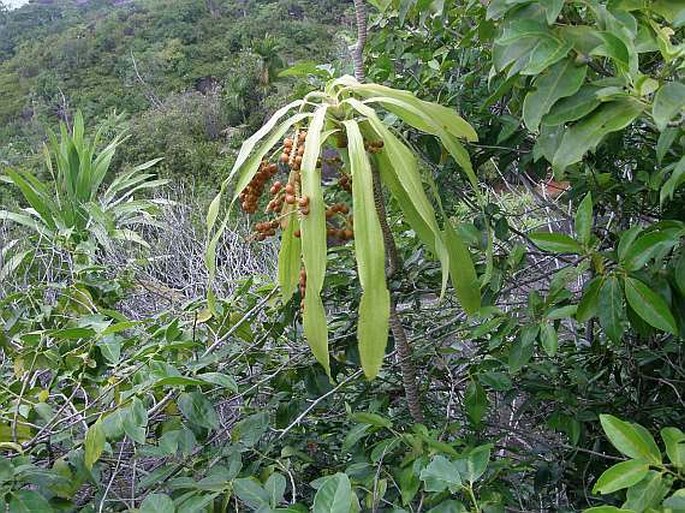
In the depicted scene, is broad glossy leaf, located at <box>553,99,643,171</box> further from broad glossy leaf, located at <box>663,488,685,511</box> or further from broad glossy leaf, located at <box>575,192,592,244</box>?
broad glossy leaf, located at <box>663,488,685,511</box>

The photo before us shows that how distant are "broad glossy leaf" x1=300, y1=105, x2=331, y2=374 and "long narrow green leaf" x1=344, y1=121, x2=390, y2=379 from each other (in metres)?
0.04

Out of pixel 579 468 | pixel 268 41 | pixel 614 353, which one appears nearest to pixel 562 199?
pixel 614 353

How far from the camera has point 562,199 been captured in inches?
52.8

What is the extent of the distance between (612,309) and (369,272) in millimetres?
302

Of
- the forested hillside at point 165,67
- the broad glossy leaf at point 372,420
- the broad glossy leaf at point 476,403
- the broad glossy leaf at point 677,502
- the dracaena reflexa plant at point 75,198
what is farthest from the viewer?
the forested hillside at point 165,67

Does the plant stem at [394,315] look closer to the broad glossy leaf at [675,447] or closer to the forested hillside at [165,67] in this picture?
the broad glossy leaf at [675,447]

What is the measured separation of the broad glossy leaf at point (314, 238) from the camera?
789mm

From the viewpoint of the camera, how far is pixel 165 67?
53.3ft

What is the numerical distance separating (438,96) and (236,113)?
466 inches

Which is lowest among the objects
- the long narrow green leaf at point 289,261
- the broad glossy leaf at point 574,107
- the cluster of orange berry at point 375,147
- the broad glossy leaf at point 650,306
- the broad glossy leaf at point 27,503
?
the broad glossy leaf at point 27,503

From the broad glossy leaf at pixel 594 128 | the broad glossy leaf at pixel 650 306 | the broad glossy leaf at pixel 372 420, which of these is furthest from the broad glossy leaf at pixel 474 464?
the broad glossy leaf at pixel 594 128

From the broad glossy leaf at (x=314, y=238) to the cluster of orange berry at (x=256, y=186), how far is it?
0.45 ft

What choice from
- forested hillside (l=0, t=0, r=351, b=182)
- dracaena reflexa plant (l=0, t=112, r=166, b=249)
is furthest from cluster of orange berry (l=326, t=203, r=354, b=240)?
forested hillside (l=0, t=0, r=351, b=182)

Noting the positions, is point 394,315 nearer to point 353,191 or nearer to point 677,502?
point 353,191
